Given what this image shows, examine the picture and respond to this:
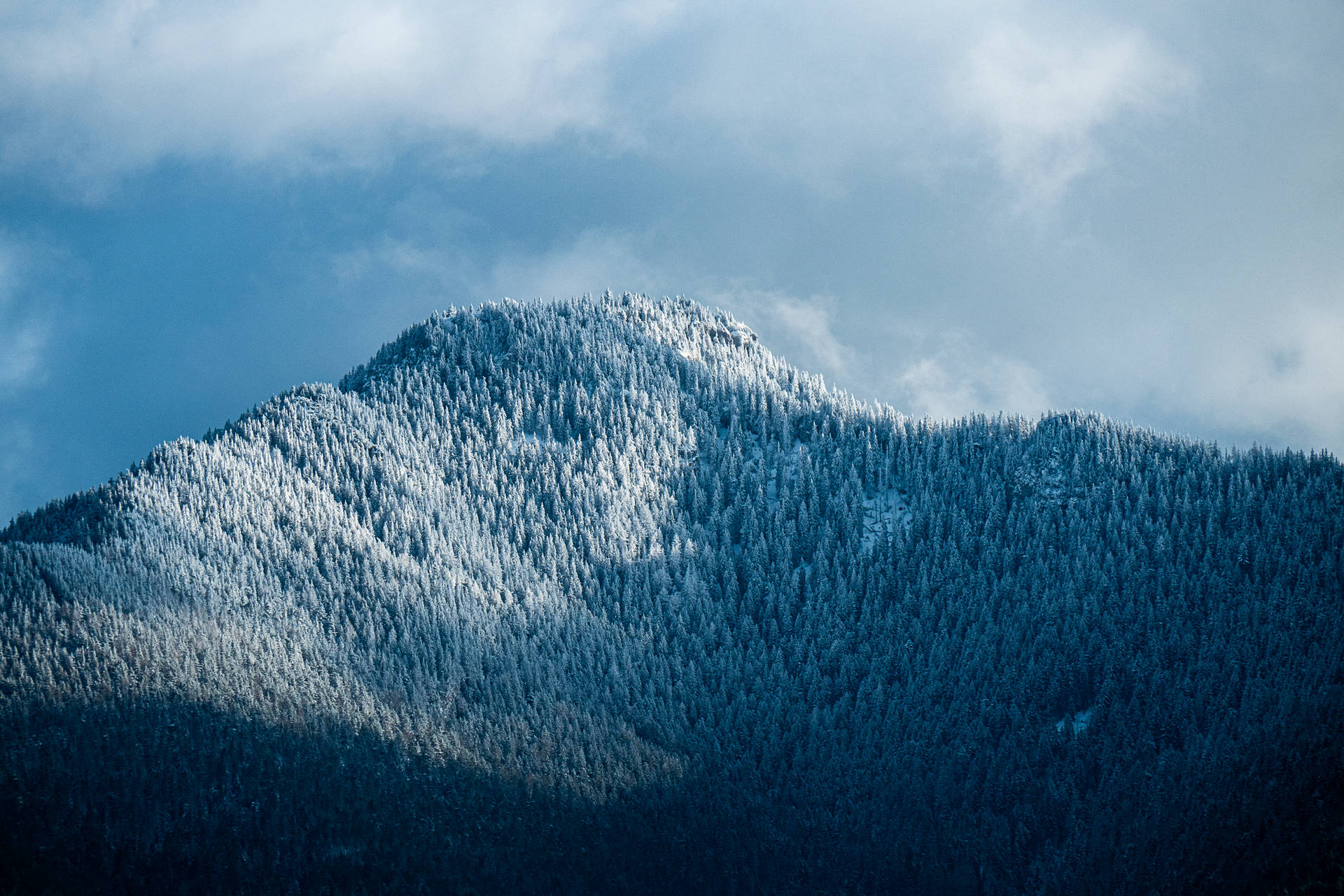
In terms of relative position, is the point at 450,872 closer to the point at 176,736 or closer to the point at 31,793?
the point at 176,736

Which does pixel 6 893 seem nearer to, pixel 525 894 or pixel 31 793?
pixel 31 793

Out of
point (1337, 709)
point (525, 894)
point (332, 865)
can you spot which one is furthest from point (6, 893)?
point (1337, 709)

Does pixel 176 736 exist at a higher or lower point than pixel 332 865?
higher

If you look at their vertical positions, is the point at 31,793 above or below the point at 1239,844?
below

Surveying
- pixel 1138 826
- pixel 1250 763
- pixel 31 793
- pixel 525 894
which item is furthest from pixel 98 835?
pixel 1250 763

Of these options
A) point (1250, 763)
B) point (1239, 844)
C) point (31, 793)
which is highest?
point (1250, 763)

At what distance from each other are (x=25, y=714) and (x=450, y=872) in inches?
2809

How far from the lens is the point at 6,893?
174 meters

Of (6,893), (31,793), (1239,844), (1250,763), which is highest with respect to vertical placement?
(1250,763)

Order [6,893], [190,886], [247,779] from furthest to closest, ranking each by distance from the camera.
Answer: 1. [247,779]
2. [190,886]
3. [6,893]

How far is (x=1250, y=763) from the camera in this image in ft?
628

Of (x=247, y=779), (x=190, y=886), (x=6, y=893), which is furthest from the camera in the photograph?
(x=247, y=779)

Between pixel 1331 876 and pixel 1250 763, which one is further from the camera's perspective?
pixel 1250 763

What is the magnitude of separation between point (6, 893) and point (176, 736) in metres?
33.2
